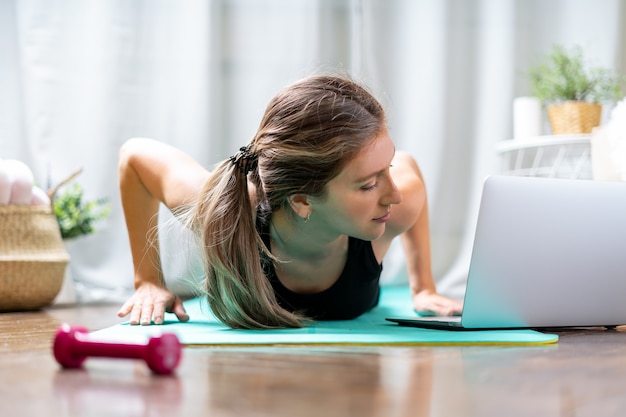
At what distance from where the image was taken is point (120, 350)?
1.03m

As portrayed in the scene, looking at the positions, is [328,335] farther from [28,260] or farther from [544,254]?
[28,260]

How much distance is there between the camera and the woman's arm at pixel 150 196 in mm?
1775

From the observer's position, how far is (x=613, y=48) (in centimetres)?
325

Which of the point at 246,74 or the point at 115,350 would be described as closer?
the point at 115,350

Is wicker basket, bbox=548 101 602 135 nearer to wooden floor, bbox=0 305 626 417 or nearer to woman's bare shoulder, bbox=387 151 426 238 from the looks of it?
woman's bare shoulder, bbox=387 151 426 238

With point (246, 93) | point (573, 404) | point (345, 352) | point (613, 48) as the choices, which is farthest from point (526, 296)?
point (613, 48)

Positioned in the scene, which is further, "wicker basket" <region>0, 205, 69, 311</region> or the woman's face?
"wicker basket" <region>0, 205, 69, 311</region>

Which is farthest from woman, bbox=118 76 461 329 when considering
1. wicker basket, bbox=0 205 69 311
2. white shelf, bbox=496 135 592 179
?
white shelf, bbox=496 135 592 179

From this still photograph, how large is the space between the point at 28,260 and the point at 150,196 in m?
0.57

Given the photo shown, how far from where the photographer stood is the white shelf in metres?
2.76

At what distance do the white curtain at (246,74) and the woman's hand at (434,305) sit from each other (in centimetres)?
99

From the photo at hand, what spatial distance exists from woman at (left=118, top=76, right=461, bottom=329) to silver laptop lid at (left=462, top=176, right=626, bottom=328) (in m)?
0.20

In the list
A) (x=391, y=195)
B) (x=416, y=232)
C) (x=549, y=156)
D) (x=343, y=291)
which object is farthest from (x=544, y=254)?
(x=549, y=156)

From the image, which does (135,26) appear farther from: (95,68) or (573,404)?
(573,404)
